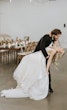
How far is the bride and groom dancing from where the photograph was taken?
521 cm

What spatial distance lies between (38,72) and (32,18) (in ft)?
32.4

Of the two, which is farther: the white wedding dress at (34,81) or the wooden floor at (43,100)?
the white wedding dress at (34,81)

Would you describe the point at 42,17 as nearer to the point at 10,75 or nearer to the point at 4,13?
the point at 4,13

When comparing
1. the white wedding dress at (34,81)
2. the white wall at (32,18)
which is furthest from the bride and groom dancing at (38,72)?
the white wall at (32,18)

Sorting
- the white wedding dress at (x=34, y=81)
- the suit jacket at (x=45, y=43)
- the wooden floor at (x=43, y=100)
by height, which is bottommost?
the wooden floor at (x=43, y=100)

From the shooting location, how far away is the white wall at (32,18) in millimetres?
14258

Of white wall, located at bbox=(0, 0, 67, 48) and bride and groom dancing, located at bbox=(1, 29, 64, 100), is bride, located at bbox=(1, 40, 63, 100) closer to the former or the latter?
bride and groom dancing, located at bbox=(1, 29, 64, 100)

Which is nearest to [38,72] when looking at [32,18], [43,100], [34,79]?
[34,79]

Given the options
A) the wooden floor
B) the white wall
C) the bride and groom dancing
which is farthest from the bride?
the white wall

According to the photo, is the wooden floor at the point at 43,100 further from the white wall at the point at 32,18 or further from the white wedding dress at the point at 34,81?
the white wall at the point at 32,18

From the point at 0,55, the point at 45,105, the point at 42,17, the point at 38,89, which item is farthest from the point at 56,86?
the point at 42,17

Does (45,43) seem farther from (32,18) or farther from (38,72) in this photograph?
(32,18)

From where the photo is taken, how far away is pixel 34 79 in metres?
5.21

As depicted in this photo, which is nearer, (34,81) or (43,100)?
(43,100)
